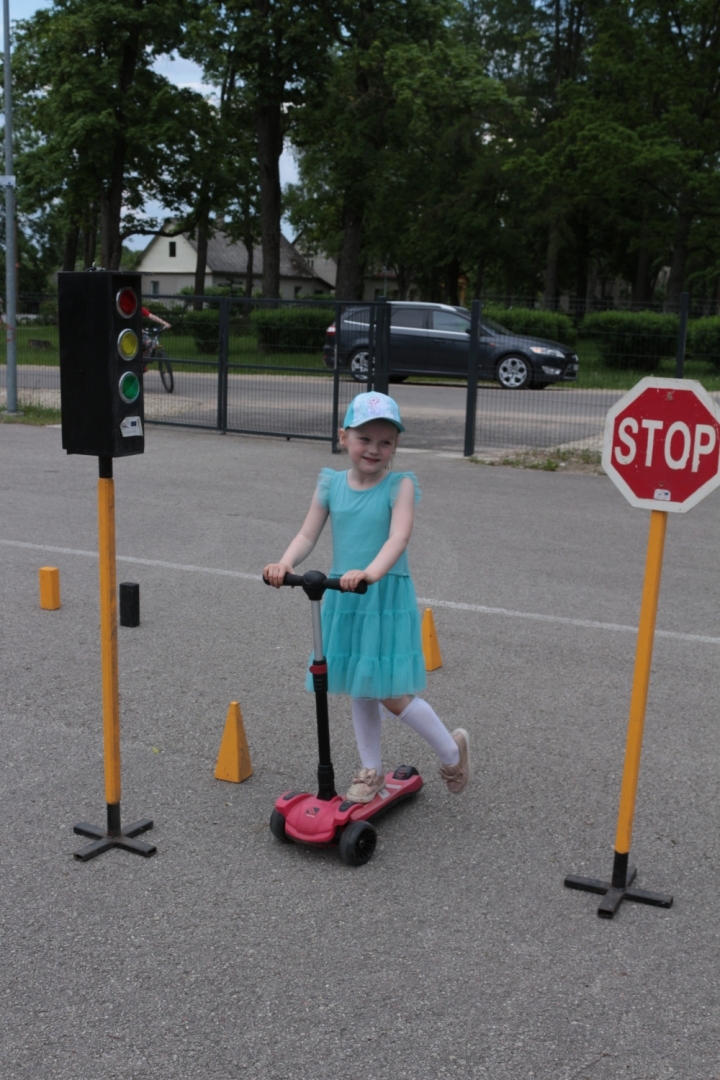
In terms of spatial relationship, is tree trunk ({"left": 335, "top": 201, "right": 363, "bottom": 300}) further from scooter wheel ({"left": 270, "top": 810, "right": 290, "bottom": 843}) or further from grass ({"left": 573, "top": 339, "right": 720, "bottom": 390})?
scooter wheel ({"left": 270, "top": 810, "right": 290, "bottom": 843})

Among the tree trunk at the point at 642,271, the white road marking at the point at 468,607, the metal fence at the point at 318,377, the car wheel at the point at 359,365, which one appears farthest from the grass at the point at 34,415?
the tree trunk at the point at 642,271

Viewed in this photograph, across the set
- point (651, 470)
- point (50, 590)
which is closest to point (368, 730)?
point (651, 470)

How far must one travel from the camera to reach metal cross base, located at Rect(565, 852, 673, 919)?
3.65 meters

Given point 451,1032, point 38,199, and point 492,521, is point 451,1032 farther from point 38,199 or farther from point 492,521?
point 38,199

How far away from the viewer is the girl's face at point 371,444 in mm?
3945

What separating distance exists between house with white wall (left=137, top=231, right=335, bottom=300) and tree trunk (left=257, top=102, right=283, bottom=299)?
5891 cm

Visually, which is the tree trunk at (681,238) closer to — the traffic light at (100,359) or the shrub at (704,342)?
the shrub at (704,342)

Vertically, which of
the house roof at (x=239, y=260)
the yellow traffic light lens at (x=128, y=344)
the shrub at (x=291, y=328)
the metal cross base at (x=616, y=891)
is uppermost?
the house roof at (x=239, y=260)

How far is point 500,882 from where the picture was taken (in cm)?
384

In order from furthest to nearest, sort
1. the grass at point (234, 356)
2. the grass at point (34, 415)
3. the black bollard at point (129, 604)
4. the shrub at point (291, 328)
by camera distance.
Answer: the grass at point (34, 415), the shrub at point (291, 328), the grass at point (234, 356), the black bollard at point (129, 604)

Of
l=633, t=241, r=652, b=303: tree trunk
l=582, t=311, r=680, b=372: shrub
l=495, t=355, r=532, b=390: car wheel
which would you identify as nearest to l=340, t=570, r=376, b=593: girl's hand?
l=582, t=311, r=680, b=372: shrub

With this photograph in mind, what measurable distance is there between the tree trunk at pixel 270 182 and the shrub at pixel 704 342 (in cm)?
1841

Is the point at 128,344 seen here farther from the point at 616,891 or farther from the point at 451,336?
the point at 451,336

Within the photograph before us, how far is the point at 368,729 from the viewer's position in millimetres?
4230
